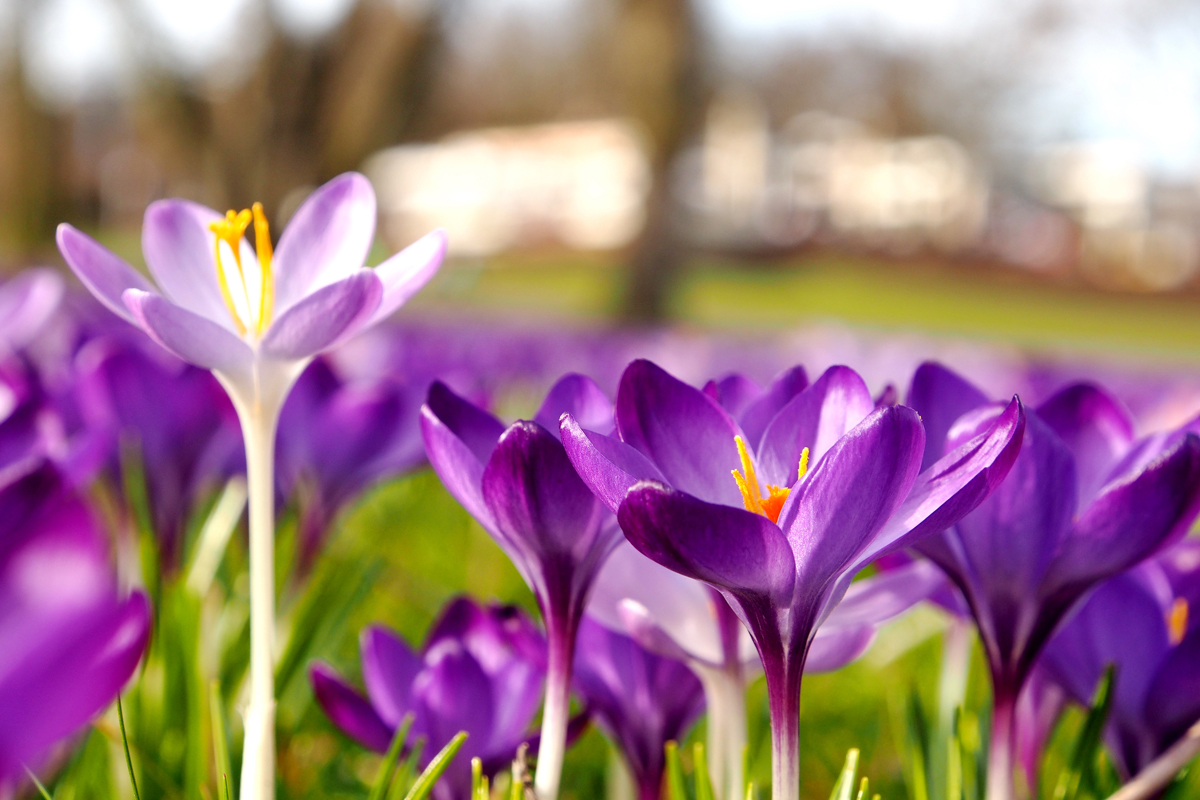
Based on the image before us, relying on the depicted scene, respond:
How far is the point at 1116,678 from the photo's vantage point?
2.35 ft

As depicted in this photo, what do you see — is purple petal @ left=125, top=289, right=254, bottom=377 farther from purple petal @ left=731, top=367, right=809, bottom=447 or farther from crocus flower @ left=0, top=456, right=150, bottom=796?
purple petal @ left=731, top=367, right=809, bottom=447

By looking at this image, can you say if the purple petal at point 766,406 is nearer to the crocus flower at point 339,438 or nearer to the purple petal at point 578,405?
the purple petal at point 578,405

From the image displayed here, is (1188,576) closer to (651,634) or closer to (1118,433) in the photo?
(1118,433)

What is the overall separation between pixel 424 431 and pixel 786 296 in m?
28.4

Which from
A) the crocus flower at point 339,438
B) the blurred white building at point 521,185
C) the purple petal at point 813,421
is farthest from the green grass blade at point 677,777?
the blurred white building at point 521,185

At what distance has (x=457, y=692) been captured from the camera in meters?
0.70

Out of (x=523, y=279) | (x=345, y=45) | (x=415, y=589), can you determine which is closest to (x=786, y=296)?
(x=523, y=279)

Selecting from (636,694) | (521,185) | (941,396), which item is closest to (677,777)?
(636,694)

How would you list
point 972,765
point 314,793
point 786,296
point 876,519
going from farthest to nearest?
point 786,296
point 314,793
point 972,765
point 876,519

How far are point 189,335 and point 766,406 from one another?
353mm

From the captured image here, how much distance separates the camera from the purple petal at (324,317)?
1.99 ft

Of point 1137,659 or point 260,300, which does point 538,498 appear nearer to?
point 260,300

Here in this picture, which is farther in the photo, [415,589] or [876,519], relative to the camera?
[415,589]

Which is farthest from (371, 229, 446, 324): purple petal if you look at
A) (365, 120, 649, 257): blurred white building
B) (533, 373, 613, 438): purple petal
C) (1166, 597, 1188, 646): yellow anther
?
(365, 120, 649, 257): blurred white building
